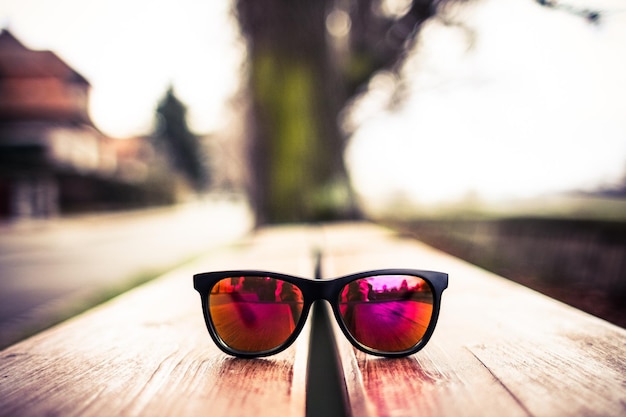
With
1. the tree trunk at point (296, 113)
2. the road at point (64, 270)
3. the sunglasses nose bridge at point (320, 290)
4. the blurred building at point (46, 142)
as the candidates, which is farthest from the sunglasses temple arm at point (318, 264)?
the blurred building at point (46, 142)

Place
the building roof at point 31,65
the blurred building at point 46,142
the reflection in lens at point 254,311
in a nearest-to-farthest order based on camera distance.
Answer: the reflection in lens at point 254,311 < the blurred building at point 46,142 < the building roof at point 31,65

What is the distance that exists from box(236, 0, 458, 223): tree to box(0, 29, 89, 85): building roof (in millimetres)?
17237

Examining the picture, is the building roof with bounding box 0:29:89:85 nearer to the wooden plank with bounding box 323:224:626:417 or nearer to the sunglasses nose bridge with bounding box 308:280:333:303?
the sunglasses nose bridge with bounding box 308:280:333:303

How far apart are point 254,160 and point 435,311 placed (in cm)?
443

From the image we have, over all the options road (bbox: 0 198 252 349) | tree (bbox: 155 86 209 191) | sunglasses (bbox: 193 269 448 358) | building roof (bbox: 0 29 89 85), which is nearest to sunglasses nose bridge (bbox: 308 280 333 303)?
sunglasses (bbox: 193 269 448 358)

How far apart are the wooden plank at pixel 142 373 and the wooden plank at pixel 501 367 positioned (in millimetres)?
134

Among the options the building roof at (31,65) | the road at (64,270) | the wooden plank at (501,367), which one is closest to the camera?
the wooden plank at (501,367)

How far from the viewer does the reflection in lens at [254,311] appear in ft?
2.84

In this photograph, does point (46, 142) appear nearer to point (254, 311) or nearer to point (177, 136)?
point (177, 136)

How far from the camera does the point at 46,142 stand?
24.0 m

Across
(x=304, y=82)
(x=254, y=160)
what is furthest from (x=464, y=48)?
(x=254, y=160)

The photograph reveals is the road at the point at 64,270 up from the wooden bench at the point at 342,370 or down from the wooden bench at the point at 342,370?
down

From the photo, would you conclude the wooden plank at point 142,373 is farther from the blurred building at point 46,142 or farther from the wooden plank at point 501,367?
the blurred building at point 46,142

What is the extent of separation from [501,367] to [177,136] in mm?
50943
